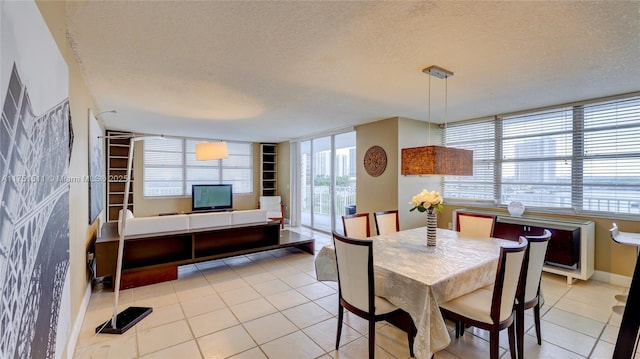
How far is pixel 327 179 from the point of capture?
6.47 m

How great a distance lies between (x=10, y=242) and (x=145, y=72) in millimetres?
2285

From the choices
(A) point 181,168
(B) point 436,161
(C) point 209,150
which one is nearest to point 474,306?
(B) point 436,161

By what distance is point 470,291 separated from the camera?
6.86ft

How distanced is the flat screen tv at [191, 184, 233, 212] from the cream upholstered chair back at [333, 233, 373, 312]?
5.60 m

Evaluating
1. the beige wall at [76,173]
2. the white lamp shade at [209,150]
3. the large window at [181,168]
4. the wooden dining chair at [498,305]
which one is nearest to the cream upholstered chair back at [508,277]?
the wooden dining chair at [498,305]

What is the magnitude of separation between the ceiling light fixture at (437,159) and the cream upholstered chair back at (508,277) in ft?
2.76

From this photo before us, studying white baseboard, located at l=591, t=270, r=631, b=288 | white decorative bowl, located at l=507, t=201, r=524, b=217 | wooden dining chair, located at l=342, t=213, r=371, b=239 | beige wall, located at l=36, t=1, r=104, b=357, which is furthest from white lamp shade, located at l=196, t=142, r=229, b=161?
white baseboard, located at l=591, t=270, r=631, b=288

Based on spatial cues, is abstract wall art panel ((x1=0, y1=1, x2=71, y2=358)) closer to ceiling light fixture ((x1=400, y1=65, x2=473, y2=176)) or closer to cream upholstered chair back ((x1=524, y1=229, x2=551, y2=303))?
ceiling light fixture ((x1=400, y1=65, x2=473, y2=176))

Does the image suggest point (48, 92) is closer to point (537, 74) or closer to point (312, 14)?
point (312, 14)

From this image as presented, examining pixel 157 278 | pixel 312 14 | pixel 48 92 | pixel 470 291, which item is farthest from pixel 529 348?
pixel 157 278

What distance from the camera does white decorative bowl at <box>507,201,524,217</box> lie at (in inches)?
162

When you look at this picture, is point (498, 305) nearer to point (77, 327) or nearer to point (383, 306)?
point (383, 306)

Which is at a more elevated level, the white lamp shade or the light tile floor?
the white lamp shade

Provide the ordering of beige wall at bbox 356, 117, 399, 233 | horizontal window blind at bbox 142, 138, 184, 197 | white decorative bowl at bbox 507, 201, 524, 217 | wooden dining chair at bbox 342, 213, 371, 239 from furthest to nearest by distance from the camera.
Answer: horizontal window blind at bbox 142, 138, 184, 197 < beige wall at bbox 356, 117, 399, 233 < white decorative bowl at bbox 507, 201, 524, 217 < wooden dining chair at bbox 342, 213, 371, 239
